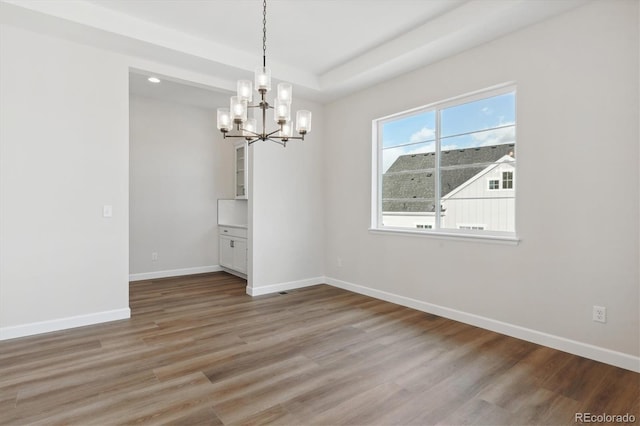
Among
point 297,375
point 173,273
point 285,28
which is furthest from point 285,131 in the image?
point 173,273

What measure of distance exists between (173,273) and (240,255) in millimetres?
1276

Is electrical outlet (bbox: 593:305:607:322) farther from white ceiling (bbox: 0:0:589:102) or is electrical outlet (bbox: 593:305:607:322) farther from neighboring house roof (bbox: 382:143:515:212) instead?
white ceiling (bbox: 0:0:589:102)

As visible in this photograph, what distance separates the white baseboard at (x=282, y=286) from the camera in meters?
4.59

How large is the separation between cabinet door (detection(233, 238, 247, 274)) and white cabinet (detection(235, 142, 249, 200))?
2.81 feet

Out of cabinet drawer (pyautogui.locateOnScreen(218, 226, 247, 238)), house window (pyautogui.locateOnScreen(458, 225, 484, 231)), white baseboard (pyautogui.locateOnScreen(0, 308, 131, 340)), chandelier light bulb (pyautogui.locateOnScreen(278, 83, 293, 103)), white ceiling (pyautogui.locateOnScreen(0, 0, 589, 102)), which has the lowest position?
white baseboard (pyautogui.locateOnScreen(0, 308, 131, 340))

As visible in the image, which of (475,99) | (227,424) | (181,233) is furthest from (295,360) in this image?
(181,233)

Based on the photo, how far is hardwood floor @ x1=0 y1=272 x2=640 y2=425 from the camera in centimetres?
196

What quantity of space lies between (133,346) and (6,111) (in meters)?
2.37

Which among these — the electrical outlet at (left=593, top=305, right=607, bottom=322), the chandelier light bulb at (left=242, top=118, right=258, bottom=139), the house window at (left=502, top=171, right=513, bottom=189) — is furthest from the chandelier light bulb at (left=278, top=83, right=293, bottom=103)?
the electrical outlet at (left=593, top=305, right=607, bottom=322)

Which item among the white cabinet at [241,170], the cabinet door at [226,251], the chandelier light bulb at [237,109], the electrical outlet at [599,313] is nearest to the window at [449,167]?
the electrical outlet at [599,313]

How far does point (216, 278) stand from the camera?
18.6 feet

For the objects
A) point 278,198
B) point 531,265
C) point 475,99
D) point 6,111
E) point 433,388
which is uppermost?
point 475,99

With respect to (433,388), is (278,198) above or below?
above

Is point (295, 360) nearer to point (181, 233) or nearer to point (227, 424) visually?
point (227, 424)
